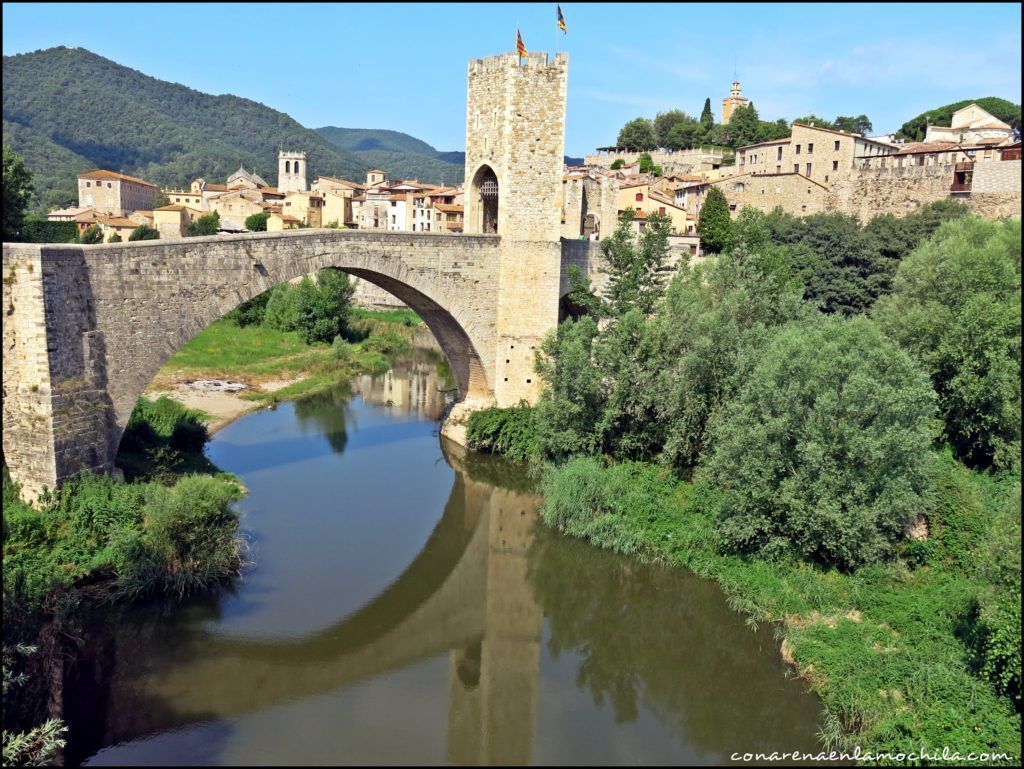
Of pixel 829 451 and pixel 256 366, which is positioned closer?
pixel 829 451

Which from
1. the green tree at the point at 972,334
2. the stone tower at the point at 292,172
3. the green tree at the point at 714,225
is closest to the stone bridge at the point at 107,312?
the green tree at the point at 972,334

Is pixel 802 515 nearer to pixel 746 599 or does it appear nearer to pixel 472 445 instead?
pixel 746 599

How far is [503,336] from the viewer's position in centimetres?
1725

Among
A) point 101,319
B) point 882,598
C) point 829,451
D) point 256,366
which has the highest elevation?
point 101,319

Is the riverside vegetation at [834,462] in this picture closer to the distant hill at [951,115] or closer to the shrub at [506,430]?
the shrub at [506,430]

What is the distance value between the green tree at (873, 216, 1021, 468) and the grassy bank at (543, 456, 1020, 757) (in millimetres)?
736

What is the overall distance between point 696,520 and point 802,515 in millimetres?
2186

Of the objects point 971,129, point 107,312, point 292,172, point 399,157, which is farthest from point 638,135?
point 399,157

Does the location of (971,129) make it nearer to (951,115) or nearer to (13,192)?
(951,115)

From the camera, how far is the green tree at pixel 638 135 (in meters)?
55.9

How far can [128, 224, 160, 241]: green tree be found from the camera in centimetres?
4166

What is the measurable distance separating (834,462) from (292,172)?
229 ft

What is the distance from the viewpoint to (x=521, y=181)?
16.3m

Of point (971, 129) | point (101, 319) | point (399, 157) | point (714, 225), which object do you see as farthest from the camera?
point (399, 157)
